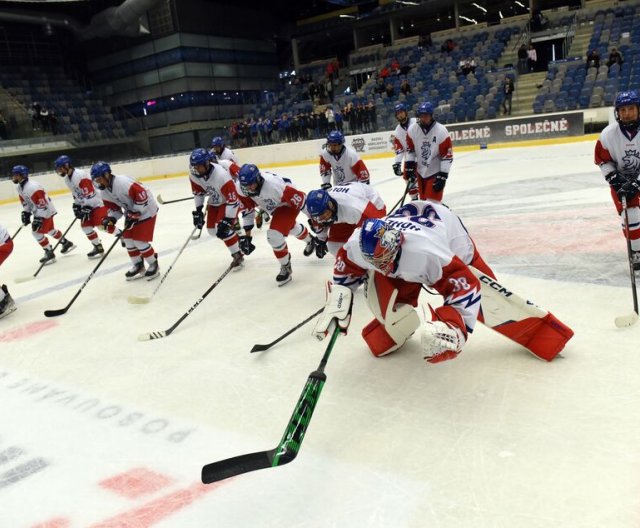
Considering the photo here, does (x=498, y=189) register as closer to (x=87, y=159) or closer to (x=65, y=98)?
(x=87, y=159)

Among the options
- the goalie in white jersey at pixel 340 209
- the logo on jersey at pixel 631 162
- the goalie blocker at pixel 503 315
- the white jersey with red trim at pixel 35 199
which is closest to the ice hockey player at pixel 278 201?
the goalie in white jersey at pixel 340 209

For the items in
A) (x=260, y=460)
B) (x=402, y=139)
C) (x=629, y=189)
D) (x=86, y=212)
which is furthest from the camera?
(x=86, y=212)

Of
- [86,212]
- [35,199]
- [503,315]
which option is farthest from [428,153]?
[35,199]

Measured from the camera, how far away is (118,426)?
269 cm

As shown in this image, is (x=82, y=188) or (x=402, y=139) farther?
(x=82, y=188)

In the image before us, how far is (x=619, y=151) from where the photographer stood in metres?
3.80

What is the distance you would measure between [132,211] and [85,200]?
179 cm

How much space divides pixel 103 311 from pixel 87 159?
1726cm

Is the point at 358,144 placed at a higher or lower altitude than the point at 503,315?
higher

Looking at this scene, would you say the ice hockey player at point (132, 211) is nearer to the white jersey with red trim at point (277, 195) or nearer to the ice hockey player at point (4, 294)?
the ice hockey player at point (4, 294)

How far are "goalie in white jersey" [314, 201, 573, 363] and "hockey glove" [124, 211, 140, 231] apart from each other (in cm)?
340

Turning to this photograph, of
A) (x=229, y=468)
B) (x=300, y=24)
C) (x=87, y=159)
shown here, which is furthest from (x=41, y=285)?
(x=300, y=24)

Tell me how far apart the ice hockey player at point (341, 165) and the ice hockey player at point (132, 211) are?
1.80 meters

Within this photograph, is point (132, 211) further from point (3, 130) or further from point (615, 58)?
point (3, 130)
